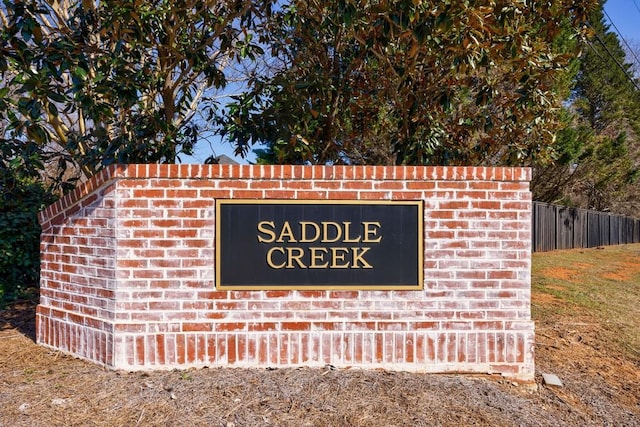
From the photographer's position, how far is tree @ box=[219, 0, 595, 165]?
18.2 feet

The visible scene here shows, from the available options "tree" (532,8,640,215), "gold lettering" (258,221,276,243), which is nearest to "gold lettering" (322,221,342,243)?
"gold lettering" (258,221,276,243)

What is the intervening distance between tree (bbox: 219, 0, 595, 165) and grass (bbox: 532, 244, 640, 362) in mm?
2307

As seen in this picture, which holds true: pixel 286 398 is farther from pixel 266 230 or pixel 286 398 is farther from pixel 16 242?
pixel 16 242

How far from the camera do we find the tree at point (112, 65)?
492 centimetres

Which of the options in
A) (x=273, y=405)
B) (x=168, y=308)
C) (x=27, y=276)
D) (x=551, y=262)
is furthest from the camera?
(x=551, y=262)

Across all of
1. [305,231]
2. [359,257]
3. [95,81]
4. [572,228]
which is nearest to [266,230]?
[305,231]

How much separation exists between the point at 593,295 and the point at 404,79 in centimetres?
535

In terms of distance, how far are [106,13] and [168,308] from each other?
3317 millimetres

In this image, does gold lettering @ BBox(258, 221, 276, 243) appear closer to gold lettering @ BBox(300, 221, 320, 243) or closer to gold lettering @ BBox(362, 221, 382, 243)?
gold lettering @ BBox(300, 221, 320, 243)

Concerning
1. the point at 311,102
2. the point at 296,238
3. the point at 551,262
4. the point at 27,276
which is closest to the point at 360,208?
the point at 296,238

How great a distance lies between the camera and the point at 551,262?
44.3 ft

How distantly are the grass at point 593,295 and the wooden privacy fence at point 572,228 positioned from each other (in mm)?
3198

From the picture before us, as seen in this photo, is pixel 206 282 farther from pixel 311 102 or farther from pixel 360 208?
pixel 311 102

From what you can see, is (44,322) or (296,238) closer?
(296,238)
